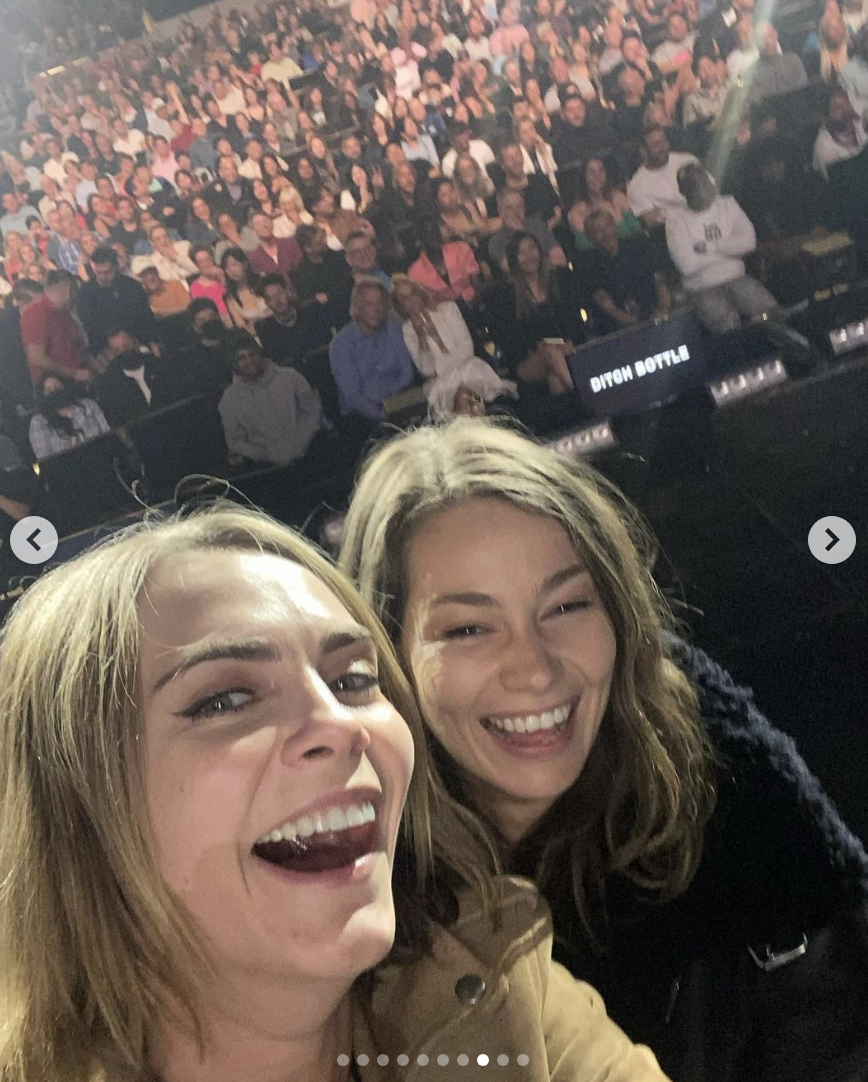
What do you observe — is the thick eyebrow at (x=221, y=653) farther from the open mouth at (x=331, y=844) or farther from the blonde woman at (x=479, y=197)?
the blonde woman at (x=479, y=197)

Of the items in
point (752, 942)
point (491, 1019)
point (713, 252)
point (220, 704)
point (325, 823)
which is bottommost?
point (752, 942)

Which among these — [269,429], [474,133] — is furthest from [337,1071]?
[474,133]

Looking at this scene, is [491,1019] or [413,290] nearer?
[491,1019]

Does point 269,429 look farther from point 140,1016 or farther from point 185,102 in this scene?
point 140,1016

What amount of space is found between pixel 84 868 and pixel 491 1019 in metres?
0.35

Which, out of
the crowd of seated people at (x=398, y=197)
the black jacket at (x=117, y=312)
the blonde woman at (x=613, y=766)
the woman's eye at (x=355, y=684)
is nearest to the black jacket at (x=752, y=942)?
the blonde woman at (x=613, y=766)

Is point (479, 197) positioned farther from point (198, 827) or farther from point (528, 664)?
point (198, 827)

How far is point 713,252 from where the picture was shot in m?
0.90

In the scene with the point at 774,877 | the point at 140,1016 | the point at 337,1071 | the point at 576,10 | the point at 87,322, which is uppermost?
the point at 576,10

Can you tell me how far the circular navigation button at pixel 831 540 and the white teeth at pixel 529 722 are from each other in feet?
1.11

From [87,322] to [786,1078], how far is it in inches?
40.2

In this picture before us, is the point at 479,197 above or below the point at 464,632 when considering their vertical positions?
above

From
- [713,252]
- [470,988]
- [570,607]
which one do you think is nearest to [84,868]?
[470,988]

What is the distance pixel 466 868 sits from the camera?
78 cm
